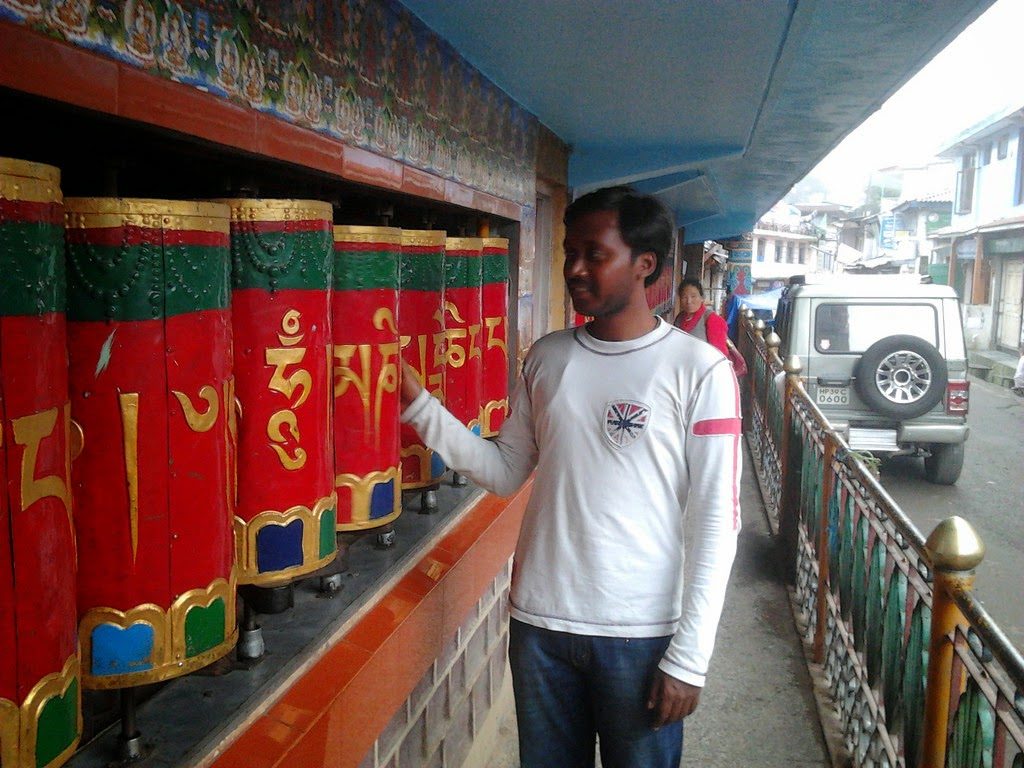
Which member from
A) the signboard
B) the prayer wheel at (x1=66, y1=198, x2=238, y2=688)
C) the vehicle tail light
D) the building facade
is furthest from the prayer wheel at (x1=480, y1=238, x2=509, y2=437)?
the signboard

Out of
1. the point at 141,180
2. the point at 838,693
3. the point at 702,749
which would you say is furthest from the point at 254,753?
the point at 838,693

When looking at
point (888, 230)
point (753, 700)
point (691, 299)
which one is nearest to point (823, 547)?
point (753, 700)

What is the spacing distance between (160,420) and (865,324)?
23.3 feet

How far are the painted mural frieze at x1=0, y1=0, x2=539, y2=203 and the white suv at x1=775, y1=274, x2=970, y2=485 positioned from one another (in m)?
4.86

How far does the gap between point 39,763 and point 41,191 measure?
62 cm

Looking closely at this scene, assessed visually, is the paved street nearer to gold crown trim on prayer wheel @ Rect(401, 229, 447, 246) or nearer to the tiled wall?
the tiled wall

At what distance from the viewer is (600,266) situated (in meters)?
1.69

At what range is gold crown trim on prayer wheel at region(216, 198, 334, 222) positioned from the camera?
1299 mm

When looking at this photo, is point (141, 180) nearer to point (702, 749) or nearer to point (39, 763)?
point (39, 763)

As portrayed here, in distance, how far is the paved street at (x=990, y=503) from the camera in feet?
17.8

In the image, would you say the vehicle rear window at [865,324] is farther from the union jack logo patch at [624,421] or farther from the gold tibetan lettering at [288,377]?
the gold tibetan lettering at [288,377]

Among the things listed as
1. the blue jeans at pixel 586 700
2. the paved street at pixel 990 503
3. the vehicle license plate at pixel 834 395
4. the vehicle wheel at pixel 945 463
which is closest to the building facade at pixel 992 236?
the paved street at pixel 990 503

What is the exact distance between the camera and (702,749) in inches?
125

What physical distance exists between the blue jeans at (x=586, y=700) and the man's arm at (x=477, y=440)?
333mm
